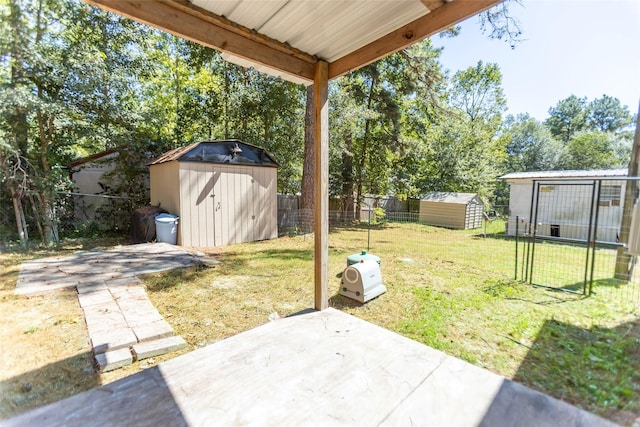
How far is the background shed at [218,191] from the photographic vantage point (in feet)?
19.3

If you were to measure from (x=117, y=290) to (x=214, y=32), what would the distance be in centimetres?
306

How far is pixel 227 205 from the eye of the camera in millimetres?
6422

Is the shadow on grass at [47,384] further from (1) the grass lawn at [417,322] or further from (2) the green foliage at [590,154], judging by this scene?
Answer: (2) the green foliage at [590,154]

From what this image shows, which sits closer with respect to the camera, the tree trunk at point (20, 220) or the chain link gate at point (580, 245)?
the chain link gate at point (580, 245)

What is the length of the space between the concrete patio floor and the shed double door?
14.5 ft

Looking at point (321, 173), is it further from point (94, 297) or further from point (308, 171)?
point (308, 171)

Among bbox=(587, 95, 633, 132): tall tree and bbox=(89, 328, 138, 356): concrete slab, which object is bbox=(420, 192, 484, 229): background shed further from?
bbox=(587, 95, 633, 132): tall tree

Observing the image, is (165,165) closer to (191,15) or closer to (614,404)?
(191,15)

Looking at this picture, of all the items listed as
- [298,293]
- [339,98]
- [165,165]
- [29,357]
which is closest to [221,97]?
[339,98]

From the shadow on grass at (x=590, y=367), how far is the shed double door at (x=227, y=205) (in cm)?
577

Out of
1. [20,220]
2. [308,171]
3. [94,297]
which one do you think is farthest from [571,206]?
[20,220]

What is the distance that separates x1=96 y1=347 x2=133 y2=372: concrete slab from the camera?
1899 millimetres

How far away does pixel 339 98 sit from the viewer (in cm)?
891

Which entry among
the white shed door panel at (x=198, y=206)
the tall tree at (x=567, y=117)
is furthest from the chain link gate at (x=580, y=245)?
the tall tree at (x=567, y=117)
